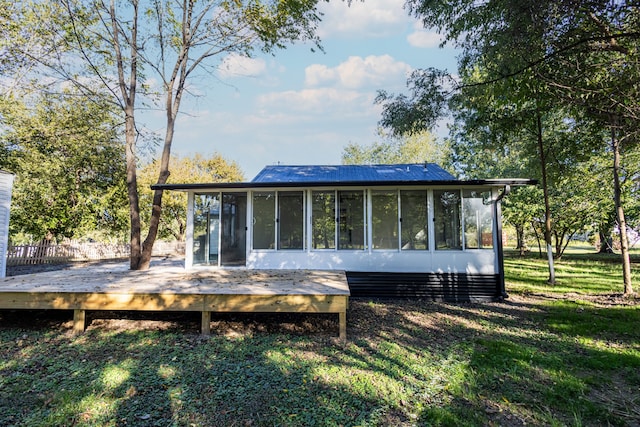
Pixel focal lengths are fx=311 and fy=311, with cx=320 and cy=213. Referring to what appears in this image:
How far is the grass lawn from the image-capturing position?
2182 millimetres

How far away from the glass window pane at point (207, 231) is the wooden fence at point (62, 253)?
8.17 m

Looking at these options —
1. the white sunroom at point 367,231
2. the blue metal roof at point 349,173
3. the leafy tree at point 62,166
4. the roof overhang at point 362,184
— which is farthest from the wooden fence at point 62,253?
the blue metal roof at point 349,173

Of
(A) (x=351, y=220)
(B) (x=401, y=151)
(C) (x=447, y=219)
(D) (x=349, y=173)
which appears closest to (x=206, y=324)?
(A) (x=351, y=220)

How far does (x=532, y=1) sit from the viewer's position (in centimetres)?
367

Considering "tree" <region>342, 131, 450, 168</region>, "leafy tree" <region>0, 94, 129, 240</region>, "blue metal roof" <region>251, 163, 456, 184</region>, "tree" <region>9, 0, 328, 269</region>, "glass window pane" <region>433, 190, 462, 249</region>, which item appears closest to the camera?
"glass window pane" <region>433, 190, 462, 249</region>

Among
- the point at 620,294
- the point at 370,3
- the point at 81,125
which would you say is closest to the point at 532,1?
the point at 370,3

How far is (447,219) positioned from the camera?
667 cm

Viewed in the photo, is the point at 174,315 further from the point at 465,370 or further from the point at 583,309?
the point at 583,309

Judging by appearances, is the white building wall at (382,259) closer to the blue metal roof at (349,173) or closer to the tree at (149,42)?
the blue metal roof at (349,173)

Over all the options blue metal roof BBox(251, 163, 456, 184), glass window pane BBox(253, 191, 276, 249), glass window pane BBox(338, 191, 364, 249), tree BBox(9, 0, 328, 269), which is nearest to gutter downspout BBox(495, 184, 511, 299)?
blue metal roof BBox(251, 163, 456, 184)

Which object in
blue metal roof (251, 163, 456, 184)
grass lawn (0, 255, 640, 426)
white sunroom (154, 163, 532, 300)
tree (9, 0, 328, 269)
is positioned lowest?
grass lawn (0, 255, 640, 426)

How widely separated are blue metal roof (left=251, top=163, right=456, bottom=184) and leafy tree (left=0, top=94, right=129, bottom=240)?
22.2 feet

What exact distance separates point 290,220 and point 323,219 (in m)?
0.76

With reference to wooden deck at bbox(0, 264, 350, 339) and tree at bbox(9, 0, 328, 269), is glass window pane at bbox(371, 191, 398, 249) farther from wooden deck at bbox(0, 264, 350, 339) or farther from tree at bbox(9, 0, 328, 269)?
tree at bbox(9, 0, 328, 269)
